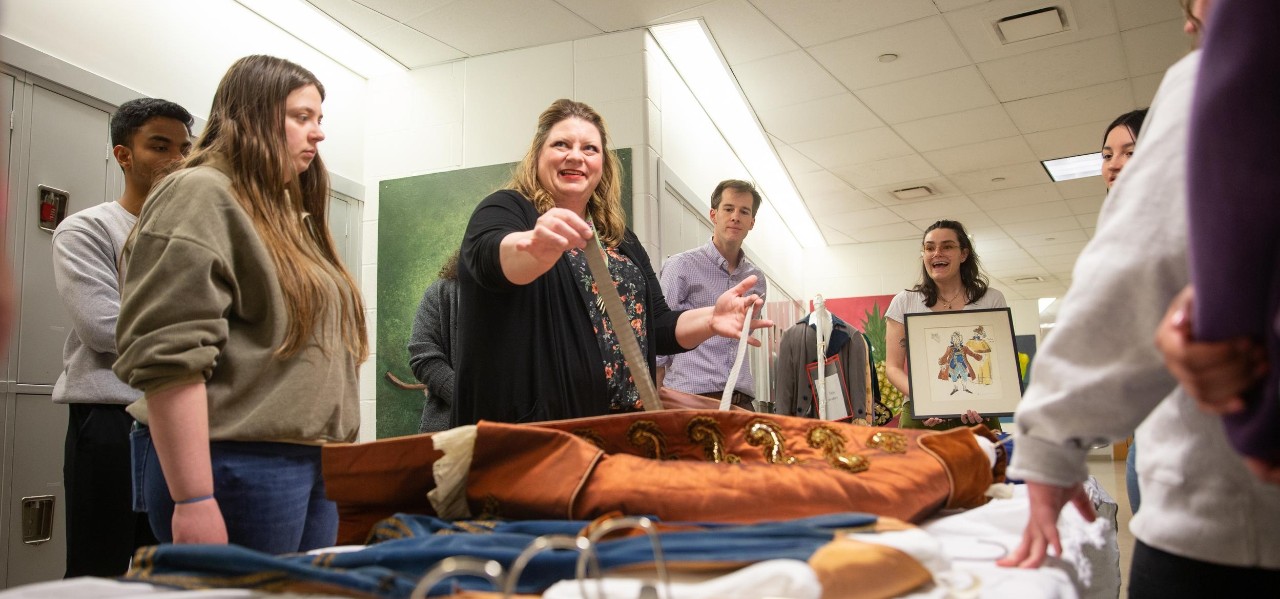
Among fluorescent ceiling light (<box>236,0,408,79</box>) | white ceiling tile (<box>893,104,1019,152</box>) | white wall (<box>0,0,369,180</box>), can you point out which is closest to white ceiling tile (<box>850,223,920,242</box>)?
white ceiling tile (<box>893,104,1019,152</box>)

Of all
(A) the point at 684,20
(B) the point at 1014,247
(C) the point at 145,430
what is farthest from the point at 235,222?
(B) the point at 1014,247

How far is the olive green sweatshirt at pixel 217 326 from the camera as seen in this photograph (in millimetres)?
1146

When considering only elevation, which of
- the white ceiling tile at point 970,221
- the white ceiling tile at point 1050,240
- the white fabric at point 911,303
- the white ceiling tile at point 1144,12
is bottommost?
the white fabric at point 911,303

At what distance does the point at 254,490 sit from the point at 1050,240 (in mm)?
10403

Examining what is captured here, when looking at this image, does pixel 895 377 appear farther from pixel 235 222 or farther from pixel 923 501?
pixel 235 222

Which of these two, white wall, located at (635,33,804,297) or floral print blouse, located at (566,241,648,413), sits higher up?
white wall, located at (635,33,804,297)

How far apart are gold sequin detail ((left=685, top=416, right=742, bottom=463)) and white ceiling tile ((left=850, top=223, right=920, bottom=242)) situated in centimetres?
869

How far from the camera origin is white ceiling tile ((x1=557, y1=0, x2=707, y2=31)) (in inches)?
166

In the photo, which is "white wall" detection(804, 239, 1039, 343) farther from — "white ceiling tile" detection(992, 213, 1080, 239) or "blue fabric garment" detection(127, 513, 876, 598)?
"blue fabric garment" detection(127, 513, 876, 598)

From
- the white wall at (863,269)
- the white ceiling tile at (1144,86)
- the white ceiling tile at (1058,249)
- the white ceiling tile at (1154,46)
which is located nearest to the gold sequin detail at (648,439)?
the white ceiling tile at (1154,46)

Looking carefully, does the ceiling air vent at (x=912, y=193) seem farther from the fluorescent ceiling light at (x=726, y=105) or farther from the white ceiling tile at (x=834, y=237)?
the white ceiling tile at (x=834, y=237)

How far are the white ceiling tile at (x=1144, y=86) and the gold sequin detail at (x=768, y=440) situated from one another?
5.25 m

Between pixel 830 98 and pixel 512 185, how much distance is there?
14.3 ft

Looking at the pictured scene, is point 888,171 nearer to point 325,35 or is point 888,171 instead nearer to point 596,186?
point 325,35
